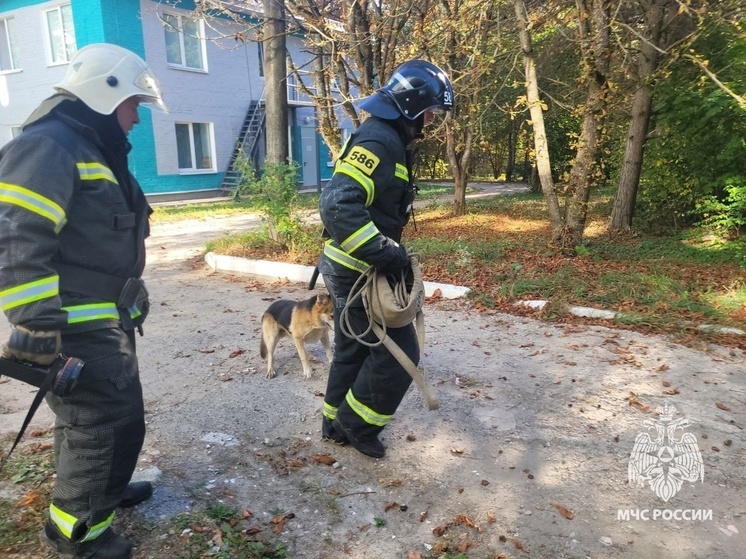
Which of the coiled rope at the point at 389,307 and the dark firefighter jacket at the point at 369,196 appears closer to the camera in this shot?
the dark firefighter jacket at the point at 369,196

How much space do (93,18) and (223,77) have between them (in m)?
4.93

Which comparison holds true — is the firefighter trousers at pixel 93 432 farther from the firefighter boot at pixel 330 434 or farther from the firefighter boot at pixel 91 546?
the firefighter boot at pixel 330 434

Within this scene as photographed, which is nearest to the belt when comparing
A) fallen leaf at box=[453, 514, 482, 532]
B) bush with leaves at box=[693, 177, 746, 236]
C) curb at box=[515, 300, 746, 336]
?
fallen leaf at box=[453, 514, 482, 532]

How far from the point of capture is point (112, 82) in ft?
7.48

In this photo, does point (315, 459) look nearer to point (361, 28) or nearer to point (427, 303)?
point (427, 303)

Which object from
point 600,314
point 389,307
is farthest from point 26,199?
point 600,314

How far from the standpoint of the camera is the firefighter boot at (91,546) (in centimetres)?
236

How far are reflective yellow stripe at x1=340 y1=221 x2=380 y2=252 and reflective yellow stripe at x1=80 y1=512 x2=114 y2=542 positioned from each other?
171 cm

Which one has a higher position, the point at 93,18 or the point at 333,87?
the point at 93,18

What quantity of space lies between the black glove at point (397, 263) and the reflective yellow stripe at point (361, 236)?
20 cm

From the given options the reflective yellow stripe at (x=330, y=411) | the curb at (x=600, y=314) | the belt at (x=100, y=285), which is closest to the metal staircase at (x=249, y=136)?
the curb at (x=600, y=314)

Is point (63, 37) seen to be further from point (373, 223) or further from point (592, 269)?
point (373, 223)

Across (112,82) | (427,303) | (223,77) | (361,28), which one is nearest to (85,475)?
(112,82)

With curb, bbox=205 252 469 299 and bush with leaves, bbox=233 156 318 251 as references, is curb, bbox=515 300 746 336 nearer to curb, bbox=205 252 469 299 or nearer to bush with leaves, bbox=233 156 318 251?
curb, bbox=205 252 469 299
